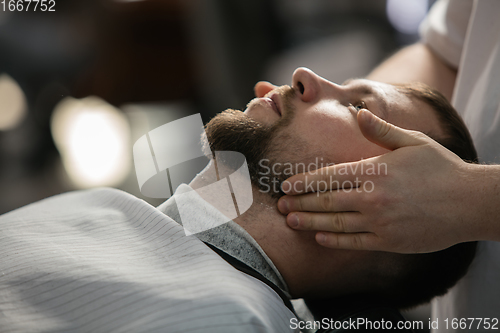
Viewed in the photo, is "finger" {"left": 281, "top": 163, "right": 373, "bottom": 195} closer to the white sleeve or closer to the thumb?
the thumb

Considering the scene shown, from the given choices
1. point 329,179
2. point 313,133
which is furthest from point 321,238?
point 313,133

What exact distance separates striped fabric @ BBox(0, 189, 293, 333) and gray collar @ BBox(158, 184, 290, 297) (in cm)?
5

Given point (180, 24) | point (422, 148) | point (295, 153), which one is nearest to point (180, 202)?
point (295, 153)

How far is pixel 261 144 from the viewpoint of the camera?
2.72 feet

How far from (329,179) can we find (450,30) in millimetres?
1184

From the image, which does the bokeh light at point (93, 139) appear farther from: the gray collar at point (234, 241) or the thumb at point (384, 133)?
the thumb at point (384, 133)

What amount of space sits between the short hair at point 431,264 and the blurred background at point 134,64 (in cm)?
34

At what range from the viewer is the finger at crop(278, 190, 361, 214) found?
740 mm

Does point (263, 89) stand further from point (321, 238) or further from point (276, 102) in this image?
point (321, 238)

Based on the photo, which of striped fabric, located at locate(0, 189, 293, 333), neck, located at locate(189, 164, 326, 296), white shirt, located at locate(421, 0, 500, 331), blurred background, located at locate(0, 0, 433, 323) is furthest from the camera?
blurred background, located at locate(0, 0, 433, 323)

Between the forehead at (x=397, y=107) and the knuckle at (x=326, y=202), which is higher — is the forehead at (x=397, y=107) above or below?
above

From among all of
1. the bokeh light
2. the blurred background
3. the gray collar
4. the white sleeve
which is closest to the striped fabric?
the gray collar

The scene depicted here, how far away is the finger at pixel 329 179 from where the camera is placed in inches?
29.2

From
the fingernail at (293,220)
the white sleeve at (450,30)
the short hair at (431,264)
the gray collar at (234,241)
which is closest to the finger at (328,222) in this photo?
the fingernail at (293,220)
